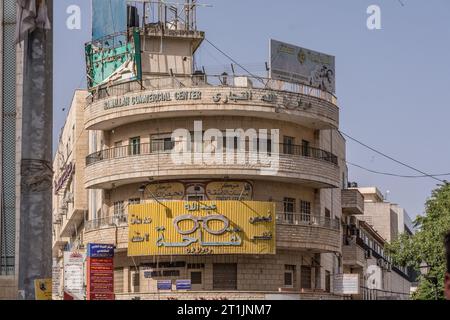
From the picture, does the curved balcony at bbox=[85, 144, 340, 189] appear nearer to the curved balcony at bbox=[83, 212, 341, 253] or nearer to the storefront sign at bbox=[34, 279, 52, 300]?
the curved balcony at bbox=[83, 212, 341, 253]

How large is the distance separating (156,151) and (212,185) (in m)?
3.30

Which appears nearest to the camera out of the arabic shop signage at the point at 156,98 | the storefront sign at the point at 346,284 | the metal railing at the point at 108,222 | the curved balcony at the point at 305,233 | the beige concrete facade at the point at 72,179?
the arabic shop signage at the point at 156,98

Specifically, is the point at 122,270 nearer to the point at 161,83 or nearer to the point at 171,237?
the point at 171,237

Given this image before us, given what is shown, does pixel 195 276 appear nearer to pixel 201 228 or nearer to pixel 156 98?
pixel 201 228

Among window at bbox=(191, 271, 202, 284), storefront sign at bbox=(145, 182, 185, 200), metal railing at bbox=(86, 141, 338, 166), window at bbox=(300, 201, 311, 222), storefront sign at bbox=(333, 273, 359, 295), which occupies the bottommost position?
storefront sign at bbox=(333, 273, 359, 295)

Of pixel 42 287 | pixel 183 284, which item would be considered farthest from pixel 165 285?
pixel 42 287

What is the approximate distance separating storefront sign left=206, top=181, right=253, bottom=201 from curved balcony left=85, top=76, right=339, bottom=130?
3548 millimetres

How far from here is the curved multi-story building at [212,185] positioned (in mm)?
49625

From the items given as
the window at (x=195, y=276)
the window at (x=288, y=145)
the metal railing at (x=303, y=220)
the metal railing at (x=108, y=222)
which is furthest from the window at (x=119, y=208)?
the window at (x=288, y=145)

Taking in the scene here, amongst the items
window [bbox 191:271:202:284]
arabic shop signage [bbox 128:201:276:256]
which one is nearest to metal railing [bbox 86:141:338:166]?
arabic shop signage [bbox 128:201:276:256]

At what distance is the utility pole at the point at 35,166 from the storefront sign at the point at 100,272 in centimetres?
3755

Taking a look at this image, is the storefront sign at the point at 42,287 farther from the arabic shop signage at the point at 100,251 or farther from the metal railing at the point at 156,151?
the metal railing at the point at 156,151

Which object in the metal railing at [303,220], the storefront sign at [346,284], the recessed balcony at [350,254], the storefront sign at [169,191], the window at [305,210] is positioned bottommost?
the storefront sign at [346,284]

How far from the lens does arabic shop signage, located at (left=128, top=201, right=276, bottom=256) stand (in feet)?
162
